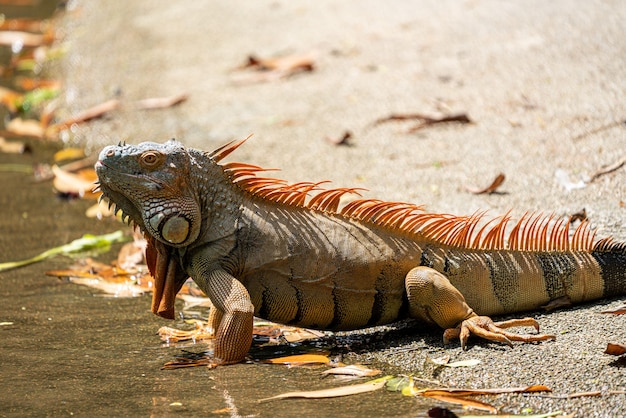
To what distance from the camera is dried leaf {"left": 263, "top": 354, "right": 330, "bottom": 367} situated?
5.19m

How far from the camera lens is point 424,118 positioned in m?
9.09

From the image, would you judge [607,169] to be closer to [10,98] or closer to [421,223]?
[421,223]

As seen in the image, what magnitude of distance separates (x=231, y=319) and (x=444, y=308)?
1119mm

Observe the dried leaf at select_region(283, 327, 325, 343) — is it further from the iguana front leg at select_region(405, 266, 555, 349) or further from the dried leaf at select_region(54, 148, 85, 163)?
the dried leaf at select_region(54, 148, 85, 163)

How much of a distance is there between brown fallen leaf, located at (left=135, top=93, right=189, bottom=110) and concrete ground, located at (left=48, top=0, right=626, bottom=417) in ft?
0.39

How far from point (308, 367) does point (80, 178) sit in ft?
15.5

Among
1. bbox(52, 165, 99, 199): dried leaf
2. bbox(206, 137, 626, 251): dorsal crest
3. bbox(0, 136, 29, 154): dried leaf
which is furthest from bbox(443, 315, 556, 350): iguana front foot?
bbox(0, 136, 29, 154): dried leaf

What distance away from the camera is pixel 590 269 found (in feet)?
18.1

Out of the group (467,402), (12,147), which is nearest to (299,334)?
(467,402)

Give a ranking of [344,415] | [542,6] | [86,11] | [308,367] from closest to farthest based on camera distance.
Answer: [344,415] < [308,367] < [542,6] < [86,11]

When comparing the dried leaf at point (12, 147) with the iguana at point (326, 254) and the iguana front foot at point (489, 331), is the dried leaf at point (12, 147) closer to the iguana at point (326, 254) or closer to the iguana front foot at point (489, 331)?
the iguana at point (326, 254)

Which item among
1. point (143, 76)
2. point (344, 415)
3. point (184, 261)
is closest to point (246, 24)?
point (143, 76)

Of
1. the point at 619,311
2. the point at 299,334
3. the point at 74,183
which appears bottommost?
the point at 299,334

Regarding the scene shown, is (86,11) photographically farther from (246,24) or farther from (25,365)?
(25,365)
